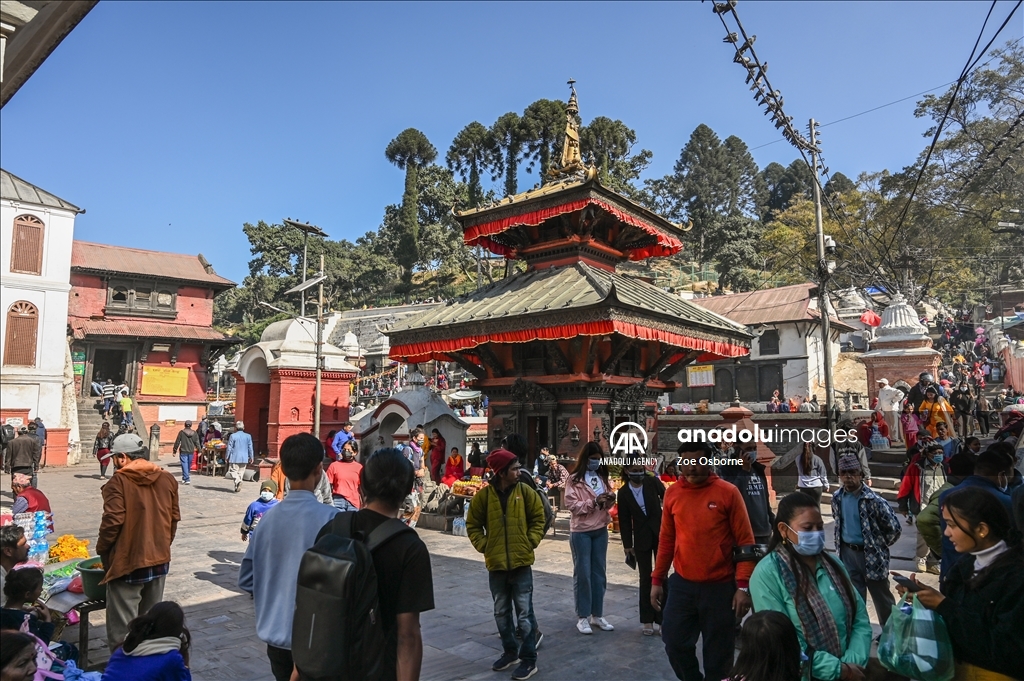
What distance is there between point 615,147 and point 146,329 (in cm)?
3934

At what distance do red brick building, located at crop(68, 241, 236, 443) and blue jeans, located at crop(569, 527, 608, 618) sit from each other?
29649mm

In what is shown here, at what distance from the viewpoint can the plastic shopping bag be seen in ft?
8.80

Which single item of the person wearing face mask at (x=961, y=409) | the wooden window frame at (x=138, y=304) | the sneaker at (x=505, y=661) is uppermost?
the wooden window frame at (x=138, y=304)

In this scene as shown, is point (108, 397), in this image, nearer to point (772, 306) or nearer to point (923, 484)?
point (923, 484)

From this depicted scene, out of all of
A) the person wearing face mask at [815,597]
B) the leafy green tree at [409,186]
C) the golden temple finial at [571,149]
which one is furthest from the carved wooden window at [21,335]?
the leafy green tree at [409,186]

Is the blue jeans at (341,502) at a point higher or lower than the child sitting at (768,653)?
lower

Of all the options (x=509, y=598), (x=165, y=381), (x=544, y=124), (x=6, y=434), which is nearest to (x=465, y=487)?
(x=509, y=598)

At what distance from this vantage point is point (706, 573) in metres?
4.14

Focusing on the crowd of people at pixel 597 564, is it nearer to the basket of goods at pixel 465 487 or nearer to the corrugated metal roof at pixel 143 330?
the basket of goods at pixel 465 487

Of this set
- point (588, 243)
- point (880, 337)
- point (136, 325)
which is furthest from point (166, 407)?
point (880, 337)

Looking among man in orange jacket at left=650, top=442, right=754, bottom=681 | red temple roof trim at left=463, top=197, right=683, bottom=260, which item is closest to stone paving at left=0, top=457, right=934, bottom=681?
man in orange jacket at left=650, top=442, right=754, bottom=681

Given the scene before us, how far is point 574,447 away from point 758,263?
44.1 meters

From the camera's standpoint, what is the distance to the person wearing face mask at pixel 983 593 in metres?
2.56

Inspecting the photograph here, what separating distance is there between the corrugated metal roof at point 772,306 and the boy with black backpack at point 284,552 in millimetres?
30912
